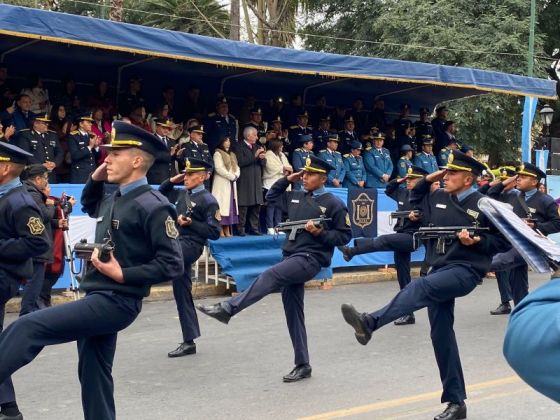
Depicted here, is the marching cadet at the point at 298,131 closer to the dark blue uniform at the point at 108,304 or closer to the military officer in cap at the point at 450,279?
the military officer in cap at the point at 450,279

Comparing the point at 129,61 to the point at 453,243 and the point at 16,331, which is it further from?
the point at 16,331

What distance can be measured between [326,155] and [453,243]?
9064 millimetres

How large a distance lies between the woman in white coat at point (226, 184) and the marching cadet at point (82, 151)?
2124 millimetres

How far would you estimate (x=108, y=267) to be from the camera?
459 centimetres

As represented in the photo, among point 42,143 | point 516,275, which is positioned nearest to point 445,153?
point 516,275

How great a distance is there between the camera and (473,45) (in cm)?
2602

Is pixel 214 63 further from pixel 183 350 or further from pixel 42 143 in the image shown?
pixel 183 350

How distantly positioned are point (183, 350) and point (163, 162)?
525 centimetres

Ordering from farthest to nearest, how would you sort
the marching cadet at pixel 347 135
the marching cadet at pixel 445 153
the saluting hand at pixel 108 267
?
the marching cadet at pixel 445 153, the marching cadet at pixel 347 135, the saluting hand at pixel 108 267

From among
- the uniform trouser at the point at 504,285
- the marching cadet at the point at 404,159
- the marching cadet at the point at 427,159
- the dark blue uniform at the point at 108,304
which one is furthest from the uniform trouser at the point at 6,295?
the marching cadet at the point at 427,159

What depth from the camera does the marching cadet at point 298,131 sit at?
15883 mm

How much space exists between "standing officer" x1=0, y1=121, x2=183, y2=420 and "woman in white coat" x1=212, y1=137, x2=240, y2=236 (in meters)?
8.40

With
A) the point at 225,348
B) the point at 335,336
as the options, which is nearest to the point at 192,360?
the point at 225,348

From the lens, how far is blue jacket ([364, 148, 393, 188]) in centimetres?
1647
